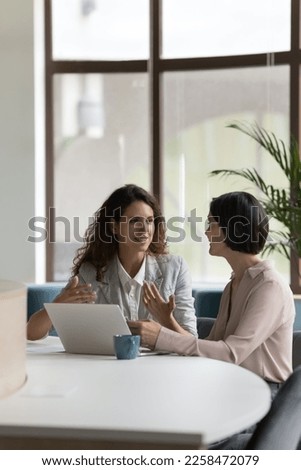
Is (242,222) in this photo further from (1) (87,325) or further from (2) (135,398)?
(2) (135,398)

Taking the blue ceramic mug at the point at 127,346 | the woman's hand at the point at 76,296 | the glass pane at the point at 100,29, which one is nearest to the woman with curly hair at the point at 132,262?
the woman's hand at the point at 76,296

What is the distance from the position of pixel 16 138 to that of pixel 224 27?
1706mm

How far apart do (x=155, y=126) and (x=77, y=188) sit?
0.76 m

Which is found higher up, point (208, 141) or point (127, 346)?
point (208, 141)

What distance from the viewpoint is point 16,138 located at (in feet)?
21.2

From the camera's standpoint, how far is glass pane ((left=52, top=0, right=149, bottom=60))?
21.1 ft

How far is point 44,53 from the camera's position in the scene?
654 centimetres

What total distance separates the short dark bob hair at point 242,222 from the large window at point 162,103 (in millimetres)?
2939

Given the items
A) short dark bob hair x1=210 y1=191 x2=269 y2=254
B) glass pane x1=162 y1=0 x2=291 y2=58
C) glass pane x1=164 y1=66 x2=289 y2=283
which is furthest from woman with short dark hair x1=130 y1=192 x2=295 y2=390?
glass pane x1=162 y1=0 x2=291 y2=58

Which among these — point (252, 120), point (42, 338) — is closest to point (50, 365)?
point (42, 338)

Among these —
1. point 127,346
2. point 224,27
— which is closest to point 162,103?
point 224,27

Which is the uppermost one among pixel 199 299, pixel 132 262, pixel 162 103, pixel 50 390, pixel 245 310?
pixel 162 103

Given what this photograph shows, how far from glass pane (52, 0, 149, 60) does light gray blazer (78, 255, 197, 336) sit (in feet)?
9.82
